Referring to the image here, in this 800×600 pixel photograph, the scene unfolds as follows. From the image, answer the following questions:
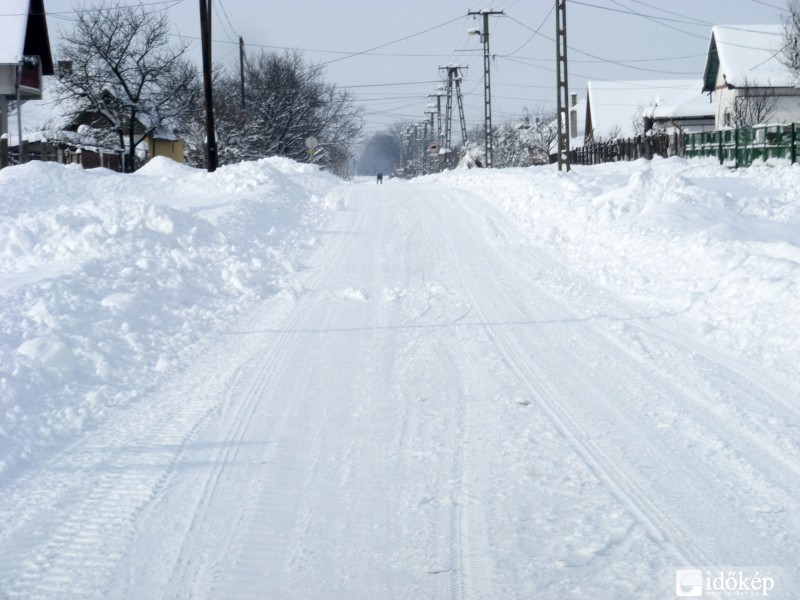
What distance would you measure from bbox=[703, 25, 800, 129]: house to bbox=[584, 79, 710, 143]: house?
12369 mm

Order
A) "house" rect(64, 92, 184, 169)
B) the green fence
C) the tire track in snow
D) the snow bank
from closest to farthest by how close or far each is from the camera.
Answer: the tire track in snow
the snow bank
the green fence
"house" rect(64, 92, 184, 169)

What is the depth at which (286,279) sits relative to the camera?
475 inches

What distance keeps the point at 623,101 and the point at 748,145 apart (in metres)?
40.8

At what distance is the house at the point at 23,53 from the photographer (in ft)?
111

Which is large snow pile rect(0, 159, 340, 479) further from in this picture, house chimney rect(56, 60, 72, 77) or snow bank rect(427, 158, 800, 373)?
house chimney rect(56, 60, 72, 77)

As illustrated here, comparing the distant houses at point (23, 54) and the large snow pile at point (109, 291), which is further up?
the distant houses at point (23, 54)

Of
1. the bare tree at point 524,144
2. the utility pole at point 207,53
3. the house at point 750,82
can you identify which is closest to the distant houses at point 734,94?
the house at point 750,82

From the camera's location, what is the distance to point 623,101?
72.3 meters

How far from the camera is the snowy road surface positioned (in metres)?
4.10

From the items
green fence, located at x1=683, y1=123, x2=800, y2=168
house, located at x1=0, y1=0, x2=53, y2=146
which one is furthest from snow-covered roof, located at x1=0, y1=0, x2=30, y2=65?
green fence, located at x1=683, y1=123, x2=800, y2=168

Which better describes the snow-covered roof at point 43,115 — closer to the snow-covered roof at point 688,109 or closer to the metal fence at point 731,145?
the metal fence at point 731,145

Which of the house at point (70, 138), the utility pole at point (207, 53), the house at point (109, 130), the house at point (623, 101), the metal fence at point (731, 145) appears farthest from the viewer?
the house at point (623, 101)

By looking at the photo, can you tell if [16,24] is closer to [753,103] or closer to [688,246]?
[688,246]

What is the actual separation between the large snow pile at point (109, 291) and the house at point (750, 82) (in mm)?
37468
